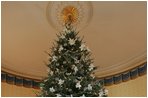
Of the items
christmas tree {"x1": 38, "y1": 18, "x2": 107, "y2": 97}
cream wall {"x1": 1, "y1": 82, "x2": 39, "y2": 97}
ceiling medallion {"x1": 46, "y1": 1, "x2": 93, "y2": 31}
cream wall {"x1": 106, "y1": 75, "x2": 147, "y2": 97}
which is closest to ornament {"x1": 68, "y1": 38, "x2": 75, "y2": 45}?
christmas tree {"x1": 38, "y1": 18, "x2": 107, "y2": 97}

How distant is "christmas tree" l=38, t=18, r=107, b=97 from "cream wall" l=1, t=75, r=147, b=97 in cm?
328

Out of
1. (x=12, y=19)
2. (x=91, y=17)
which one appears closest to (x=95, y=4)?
(x=91, y=17)

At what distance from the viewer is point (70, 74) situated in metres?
4.52

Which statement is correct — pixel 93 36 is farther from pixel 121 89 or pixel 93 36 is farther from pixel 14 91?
pixel 14 91

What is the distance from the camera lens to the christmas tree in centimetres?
436

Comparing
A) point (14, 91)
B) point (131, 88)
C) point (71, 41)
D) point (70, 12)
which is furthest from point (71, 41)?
point (14, 91)

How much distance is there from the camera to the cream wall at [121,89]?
777 centimetres

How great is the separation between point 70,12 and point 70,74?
265 centimetres

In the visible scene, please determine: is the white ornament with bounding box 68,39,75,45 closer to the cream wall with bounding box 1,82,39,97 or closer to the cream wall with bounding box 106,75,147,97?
the cream wall with bounding box 106,75,147,97

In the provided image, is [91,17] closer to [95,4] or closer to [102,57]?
[95,4]

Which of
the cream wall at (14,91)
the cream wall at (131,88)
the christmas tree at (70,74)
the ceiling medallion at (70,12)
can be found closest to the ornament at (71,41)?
the christmas tree at (70,74)

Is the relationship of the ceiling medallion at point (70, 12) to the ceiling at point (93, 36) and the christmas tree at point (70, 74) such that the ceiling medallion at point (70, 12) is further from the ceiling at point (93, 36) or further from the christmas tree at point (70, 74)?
the christmas tree at point (70, 74)

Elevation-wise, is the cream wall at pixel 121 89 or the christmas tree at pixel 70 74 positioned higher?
the christmas tree at pixel 70 74

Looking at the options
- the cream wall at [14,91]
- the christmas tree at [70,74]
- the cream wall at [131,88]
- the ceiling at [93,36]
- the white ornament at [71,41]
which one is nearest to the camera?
the christmas tree at [70,74]
